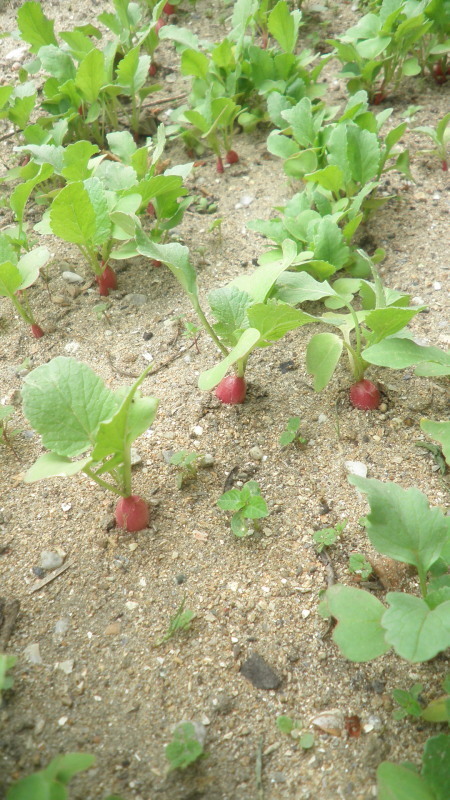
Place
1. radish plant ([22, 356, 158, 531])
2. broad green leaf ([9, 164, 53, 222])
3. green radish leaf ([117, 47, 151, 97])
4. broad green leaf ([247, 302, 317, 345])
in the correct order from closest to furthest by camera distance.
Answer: radish plant ([22, 356, 158, 531]) < broad green leaf ([247, 302, 317, 345]) < broad green leaf ([9, 164, 53, 222]) < green radish leaf ([117, 47, 151, 97])

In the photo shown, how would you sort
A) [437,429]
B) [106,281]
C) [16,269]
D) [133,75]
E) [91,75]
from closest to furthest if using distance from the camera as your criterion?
[437,429] → [16,269] → [106,281] → [91,75] → [133,75]

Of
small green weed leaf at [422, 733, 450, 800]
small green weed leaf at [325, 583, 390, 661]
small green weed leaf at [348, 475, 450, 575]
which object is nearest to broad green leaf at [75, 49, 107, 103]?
small green weed leaf at [348, 475, 450, 575]

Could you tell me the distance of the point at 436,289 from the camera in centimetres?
188

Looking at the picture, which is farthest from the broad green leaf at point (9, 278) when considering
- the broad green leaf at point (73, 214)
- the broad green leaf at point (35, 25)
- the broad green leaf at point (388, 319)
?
the broad green leaf at point (35, 25)

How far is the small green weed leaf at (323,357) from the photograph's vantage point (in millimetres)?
1544

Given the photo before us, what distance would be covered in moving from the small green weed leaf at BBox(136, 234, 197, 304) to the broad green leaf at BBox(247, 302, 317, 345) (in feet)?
0.80

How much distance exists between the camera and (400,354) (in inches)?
55.9

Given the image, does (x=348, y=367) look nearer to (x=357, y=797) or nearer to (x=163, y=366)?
(x=163, y=366)

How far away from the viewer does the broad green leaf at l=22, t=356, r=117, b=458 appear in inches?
49.6

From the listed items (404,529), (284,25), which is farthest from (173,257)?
(284,25)

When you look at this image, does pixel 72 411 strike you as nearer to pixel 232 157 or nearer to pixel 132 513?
pixel 132 513

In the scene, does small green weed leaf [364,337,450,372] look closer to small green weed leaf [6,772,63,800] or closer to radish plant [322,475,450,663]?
radish plant [322,475,450,663]

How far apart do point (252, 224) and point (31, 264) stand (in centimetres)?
64

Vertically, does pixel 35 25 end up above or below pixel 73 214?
above
